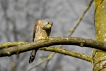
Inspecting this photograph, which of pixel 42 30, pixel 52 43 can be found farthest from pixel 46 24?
pixel 52 43

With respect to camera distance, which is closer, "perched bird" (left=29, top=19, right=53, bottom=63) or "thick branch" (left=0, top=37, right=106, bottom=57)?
"thick branch" (left=0, top=37, right=106, bottom=57)

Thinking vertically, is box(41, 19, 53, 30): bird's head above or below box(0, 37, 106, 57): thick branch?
below

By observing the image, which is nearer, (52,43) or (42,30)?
(52,43)

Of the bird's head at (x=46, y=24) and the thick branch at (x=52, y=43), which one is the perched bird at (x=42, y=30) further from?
the thick branch at (x=52, y=43)

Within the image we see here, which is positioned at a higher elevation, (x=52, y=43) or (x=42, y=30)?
(x=52, y=43)

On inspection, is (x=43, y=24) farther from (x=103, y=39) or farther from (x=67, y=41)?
(x=67, y=41)

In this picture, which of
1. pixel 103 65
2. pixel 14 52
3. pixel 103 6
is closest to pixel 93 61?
pixel 103 65

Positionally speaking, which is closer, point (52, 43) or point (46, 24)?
point (52, 43)

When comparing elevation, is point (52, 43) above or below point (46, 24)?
above

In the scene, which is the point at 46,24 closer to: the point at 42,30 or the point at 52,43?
the point at 42,30

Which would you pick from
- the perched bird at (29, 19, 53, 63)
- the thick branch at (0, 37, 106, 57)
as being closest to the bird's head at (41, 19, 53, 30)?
the perched bird at (29, 19, 53, 63)

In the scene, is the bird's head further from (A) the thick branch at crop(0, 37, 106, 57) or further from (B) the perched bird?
(A) the thick branch at crop(0, 37, 106, 57)
